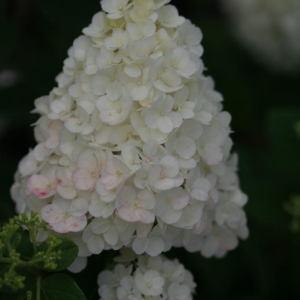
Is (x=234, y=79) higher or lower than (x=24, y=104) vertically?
lower

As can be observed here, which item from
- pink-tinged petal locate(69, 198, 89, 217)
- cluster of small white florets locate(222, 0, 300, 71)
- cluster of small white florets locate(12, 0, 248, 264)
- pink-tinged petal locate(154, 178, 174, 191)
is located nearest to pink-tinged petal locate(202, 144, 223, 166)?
cluster of small white florets locate(12, 0, 248, 264)

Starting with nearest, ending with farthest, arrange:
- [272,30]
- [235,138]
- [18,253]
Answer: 1. [18,253]
2. [235,138]
3. [272,30]

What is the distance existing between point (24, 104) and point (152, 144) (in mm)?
790

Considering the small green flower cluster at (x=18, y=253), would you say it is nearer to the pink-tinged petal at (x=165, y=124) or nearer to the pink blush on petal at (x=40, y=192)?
the pink blush on petal at (x=40, y=192)

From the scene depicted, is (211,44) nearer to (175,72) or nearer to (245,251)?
(245,251)

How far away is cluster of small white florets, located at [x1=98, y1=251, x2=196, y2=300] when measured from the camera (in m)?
1.01

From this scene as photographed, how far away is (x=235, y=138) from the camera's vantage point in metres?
2.04

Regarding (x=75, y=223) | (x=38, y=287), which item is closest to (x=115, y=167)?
(x=75, y=223)

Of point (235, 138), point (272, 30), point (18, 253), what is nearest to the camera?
point (18, 253)

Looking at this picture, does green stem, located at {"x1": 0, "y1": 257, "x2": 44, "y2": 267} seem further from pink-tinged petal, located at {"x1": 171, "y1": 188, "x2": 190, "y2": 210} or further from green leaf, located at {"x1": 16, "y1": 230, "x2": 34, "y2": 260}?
pink-tinged petal, located at {"x1": 171, "y1": 188, "x2": 190, "y2": 210}

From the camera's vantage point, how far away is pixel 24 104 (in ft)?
5.42

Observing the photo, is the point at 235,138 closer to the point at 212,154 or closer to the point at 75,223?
the point at 212,154

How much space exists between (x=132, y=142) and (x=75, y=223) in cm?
15

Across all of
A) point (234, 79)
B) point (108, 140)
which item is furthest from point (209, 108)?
point (234, 79)
